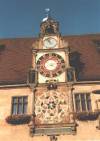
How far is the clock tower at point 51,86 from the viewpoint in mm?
21984

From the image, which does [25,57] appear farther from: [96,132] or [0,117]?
[96,132]

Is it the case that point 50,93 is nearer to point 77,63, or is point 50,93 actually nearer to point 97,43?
point 77,63

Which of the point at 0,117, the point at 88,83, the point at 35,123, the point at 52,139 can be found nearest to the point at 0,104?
the point at 0,117

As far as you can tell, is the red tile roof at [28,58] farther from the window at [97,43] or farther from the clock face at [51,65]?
the clock face at [51,65]

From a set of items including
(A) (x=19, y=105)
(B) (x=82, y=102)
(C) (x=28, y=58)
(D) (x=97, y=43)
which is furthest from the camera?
(D) (x=97, y=43)

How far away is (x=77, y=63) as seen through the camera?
1026 inches

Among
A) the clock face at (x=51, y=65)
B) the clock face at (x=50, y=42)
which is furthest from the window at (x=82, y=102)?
the clock face at (x=50, y=42)

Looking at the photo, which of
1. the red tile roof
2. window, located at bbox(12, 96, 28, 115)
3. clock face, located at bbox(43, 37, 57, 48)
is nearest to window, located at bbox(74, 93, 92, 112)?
the red tile roof

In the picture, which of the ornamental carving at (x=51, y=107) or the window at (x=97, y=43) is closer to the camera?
the ornamental carving at (x=51, y=107)

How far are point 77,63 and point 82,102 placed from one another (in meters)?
3.95

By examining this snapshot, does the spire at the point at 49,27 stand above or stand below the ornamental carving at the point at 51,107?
above

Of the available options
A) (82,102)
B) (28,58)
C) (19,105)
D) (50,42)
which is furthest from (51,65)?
(19,105)

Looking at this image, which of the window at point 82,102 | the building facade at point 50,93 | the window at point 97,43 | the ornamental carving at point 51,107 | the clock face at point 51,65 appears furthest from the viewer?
the window at point 97,43

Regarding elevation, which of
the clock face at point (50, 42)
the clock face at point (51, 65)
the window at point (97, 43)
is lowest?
the clock face at point (51, 65)
